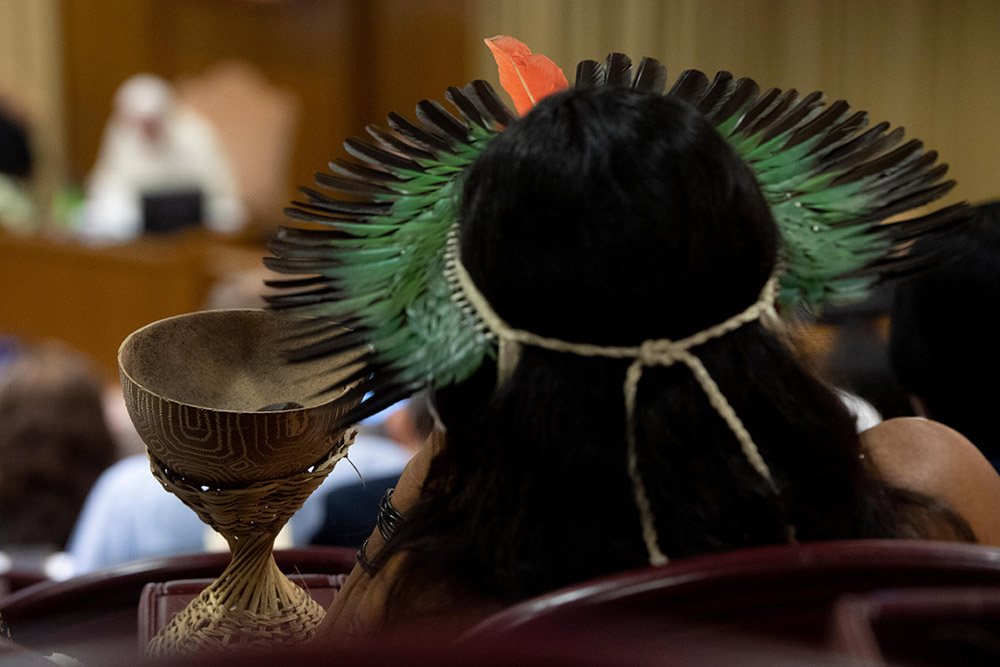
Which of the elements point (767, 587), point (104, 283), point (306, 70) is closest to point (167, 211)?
point (104, 283)

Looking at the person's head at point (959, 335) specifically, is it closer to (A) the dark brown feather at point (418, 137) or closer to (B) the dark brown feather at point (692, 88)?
(B) the dark brown feather at point (692, 88)

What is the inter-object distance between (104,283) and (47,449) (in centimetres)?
262

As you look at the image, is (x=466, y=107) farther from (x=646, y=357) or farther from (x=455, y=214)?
(x=646, y=357)

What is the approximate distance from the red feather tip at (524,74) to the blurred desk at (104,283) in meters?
3.71

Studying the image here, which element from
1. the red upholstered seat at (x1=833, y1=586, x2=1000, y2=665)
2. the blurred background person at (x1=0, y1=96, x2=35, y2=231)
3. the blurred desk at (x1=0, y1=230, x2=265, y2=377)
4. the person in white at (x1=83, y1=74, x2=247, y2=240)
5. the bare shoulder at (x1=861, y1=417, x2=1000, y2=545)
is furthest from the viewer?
the blurred background person at (x1=0, y1=96, x2=35, y2=231)

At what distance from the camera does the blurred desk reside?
4.48 meters

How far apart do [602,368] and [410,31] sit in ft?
18.5

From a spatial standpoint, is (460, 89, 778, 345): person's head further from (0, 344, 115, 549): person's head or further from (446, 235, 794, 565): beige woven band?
(0, 344, 115, 549): person's head

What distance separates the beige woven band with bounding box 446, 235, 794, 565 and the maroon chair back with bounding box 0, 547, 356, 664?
14.4 inches

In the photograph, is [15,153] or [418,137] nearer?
[418,137]

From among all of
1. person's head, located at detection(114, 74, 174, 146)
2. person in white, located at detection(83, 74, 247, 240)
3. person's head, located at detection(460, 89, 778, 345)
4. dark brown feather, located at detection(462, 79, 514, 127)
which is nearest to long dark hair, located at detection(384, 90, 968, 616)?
person's head, located at detection(460, 89, 778, 345)

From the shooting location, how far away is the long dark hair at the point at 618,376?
62 cm

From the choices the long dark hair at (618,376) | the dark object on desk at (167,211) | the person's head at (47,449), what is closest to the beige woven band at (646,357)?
the long dark hair at (618,376)

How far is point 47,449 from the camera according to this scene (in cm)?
214
